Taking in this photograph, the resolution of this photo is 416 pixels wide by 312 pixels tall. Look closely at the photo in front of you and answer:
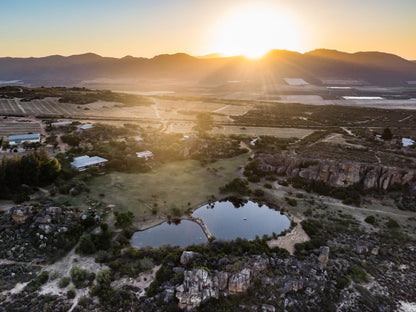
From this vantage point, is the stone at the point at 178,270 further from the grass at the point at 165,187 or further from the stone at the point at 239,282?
the grass at the point at 165,187

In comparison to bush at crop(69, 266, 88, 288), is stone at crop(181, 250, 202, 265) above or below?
above

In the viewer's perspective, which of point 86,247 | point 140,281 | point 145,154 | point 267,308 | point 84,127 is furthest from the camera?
point 84,127

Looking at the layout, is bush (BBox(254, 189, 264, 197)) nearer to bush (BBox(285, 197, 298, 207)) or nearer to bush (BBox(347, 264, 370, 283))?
bush (BBox(285, 197, 298, 207))

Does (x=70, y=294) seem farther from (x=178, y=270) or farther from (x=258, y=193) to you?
(x=258, y=193)

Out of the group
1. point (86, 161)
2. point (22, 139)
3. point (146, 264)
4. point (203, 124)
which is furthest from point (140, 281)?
point (203, 124)

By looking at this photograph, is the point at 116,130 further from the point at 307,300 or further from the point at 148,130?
the point at 307,300

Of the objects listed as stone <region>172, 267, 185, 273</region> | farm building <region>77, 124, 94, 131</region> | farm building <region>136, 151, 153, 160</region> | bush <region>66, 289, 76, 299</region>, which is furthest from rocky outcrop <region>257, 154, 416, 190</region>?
farm building <region>77, 124, 94, 131</region>
